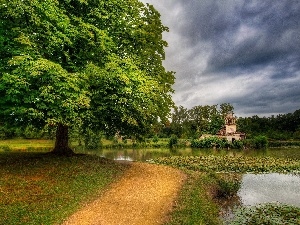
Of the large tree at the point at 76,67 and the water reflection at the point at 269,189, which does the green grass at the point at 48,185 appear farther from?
the water reflection at the point at 269,189

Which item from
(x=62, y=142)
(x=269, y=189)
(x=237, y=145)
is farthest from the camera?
(x=237, y=145)

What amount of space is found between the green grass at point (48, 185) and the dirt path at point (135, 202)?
66 cm

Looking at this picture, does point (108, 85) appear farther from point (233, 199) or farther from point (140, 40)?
point (233, 199)

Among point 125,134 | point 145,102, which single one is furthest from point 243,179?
point 145,102

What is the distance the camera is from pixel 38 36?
15695 mm

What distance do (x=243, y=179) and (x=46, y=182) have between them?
1686 cm

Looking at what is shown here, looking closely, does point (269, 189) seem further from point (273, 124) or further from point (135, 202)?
point (273, 124)

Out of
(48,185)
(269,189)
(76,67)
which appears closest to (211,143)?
(269,189)

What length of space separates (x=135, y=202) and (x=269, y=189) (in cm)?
1182

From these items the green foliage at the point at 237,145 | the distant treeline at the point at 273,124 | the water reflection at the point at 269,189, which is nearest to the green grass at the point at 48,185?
the water reflection at the point at 269,189

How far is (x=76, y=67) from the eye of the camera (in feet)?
55.8

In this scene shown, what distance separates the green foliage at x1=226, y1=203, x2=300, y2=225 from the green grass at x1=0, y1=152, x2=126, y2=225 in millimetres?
7227

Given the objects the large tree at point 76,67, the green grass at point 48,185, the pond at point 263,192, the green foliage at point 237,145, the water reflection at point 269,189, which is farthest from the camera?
the green foliage at point 237,145

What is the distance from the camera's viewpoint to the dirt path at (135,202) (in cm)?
1123
